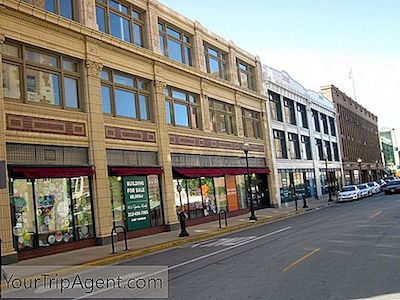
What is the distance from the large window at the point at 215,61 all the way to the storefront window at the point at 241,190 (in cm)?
789

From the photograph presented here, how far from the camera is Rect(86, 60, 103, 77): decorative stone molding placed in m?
21.2

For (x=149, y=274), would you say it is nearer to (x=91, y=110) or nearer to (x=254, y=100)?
(x=91, y=110)

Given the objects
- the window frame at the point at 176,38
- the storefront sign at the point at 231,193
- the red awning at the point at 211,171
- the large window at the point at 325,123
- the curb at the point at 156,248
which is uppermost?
the window frame at the point at 176,38

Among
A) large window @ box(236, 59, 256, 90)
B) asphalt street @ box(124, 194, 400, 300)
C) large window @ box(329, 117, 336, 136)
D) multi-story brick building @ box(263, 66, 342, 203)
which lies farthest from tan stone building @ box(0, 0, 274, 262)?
large window @ box(329, 117, 336, 136)

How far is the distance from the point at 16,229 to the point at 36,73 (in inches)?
249

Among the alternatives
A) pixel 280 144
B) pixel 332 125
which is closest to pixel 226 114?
pixel 280 144

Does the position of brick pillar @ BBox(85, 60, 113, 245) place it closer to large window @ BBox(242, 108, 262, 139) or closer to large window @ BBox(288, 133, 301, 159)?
large window @ BBox(242, 108, 262, 139)

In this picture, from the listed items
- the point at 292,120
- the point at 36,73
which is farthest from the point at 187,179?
the point at 292,120

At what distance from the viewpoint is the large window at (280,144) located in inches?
1694

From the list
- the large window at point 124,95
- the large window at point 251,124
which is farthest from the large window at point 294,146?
the large window at point 124,95

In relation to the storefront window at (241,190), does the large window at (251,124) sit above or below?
above

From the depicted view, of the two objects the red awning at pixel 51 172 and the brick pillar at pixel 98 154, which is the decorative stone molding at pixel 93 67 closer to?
the brick pillar at pixel 98 154

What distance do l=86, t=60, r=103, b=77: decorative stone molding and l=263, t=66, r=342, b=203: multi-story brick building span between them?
22338 mm

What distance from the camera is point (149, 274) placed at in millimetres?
11641
